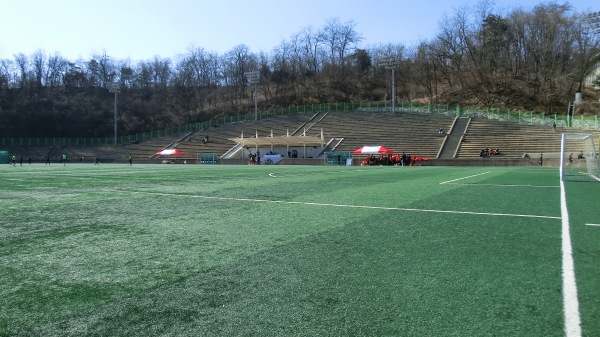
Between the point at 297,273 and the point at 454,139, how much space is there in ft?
188

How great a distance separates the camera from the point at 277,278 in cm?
425

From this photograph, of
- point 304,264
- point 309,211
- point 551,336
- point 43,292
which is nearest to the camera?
point 551,336

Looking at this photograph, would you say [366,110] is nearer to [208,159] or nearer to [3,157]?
[208,159]

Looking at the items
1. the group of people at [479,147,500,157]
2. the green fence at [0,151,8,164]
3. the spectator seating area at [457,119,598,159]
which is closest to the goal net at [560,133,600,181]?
the spectator seating area at [457,119,598,159]

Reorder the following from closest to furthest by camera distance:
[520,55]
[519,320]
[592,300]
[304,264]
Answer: [519,320]
[592,300]
[304,264]
[520,55]

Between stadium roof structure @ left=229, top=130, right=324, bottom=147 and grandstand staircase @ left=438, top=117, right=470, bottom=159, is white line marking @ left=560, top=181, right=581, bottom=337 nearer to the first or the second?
grandstand staircase @ left=438, top=117, right=470, bottom=159

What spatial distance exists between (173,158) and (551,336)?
215 ft

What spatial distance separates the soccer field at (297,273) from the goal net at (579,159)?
11483 mm

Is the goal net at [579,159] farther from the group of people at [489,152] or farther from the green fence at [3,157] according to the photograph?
the green fence at [3,157]

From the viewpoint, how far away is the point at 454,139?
57812 mm

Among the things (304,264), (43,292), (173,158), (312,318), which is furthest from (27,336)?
(173,158)

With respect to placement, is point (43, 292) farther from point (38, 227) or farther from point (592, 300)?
point (592, 300)

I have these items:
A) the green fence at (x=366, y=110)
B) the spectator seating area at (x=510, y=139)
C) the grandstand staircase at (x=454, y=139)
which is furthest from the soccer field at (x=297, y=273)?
the green fence at (x=366, y=110)

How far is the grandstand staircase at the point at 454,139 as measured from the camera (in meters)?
53.4
